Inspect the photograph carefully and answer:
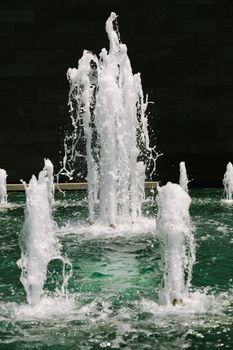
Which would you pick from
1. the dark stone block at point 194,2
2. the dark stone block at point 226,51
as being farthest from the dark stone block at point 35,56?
the dark stone block at point 226,51

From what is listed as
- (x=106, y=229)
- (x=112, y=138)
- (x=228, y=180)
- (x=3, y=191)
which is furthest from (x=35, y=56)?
(x=106, y=229)

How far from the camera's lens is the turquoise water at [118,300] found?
5.68 metres

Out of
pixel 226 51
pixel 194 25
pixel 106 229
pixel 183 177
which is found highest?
pixel 194 25

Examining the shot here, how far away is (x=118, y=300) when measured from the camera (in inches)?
272

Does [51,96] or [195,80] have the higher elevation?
[195,80]

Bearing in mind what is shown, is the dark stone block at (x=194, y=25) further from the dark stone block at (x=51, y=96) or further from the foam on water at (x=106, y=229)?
the foam on water at (x=106, y=229)

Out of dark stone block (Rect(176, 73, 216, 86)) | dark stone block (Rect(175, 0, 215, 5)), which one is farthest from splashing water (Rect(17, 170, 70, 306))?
dark stone block (Rect(175, 0, 215, 5))

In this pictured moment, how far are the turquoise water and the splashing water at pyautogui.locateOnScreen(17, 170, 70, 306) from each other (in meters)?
0.20

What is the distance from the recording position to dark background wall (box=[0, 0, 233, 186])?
2122 centimetres

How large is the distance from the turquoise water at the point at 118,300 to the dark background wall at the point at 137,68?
996 cm

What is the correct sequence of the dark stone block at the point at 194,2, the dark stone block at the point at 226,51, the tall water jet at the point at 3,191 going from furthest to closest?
the dark stone block at the point at 226,51, the dark stone block at the point at 194,2, the tall water jet at the point at 3,191

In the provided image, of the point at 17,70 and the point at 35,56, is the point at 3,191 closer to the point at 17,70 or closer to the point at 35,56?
the point at 17,70

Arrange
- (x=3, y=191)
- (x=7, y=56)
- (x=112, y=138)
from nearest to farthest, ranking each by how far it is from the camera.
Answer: (x=112, y=138), (x=3, y=191), (x=7, y=56)

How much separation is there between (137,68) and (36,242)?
14936 mm
